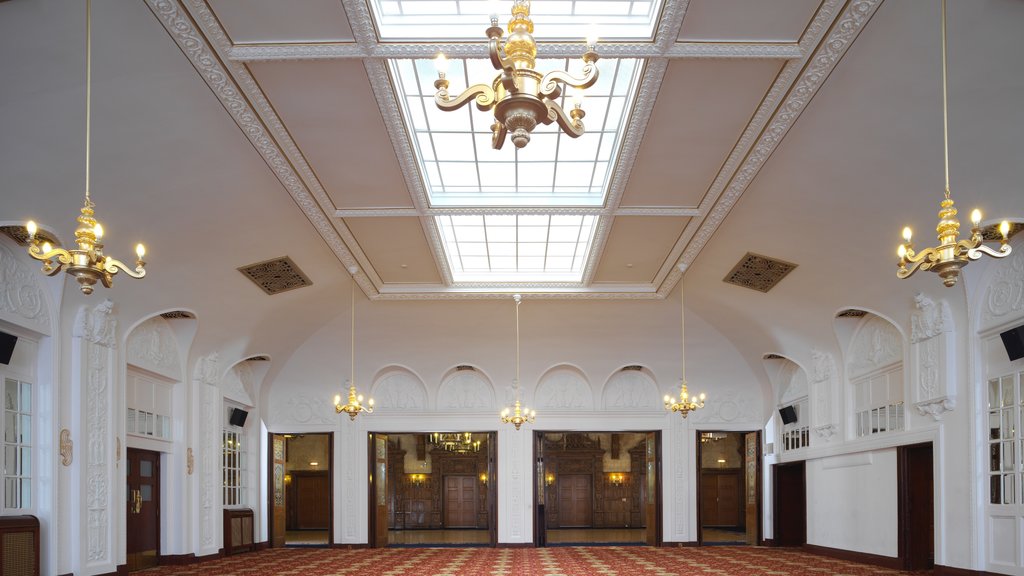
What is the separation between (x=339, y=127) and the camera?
9.03 meters

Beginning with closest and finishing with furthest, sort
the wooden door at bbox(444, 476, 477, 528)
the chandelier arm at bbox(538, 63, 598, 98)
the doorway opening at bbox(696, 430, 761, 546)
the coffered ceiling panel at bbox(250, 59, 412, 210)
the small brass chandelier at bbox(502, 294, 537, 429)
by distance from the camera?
1. the chandelier arm at bbox(538, 63, 598, 98)
2. the coffered ceiling panel at bbox(250, 59, 412, 210)
3. the small brass chandelier at bbox(502, 294, 537, 429)
4. the doorway opening at bbox(696, 430, 761, 546)
5. the wooden door at bbox(444, 476, 477, 528)

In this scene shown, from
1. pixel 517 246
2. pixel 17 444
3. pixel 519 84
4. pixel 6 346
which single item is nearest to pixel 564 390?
pixel 517 246

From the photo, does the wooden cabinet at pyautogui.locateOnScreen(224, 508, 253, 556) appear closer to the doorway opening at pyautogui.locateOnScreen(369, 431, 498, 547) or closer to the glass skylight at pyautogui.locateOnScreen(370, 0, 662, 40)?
the doorway opening at pyautogui.locateOnScreen(369, 431, 498, 547)

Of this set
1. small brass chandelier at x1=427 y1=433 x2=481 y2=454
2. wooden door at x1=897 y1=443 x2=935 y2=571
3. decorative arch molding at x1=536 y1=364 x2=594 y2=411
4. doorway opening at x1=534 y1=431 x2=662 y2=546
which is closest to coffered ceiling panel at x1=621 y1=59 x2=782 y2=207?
wooden door at x1=897 y1=443 x2=935 y2=571

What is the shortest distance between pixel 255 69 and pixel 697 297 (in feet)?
34.8

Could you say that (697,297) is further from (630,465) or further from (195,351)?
(630,465)

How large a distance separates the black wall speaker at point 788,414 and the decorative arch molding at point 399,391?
7.39 metres

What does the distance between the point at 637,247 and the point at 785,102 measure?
5790 millimetres

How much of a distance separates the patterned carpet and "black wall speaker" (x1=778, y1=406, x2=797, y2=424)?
2.47 metres

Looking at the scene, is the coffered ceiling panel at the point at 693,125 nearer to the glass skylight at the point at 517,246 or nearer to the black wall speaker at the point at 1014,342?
the glass skylight at the point at 517,246

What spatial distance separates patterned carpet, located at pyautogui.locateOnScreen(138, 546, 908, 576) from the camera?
12438 millimetres

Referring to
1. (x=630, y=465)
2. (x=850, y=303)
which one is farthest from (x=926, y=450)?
(x=630, y=465)

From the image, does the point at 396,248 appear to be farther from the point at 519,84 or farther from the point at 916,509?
the point at 519,84

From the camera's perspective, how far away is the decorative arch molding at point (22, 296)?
9555 millimetres
